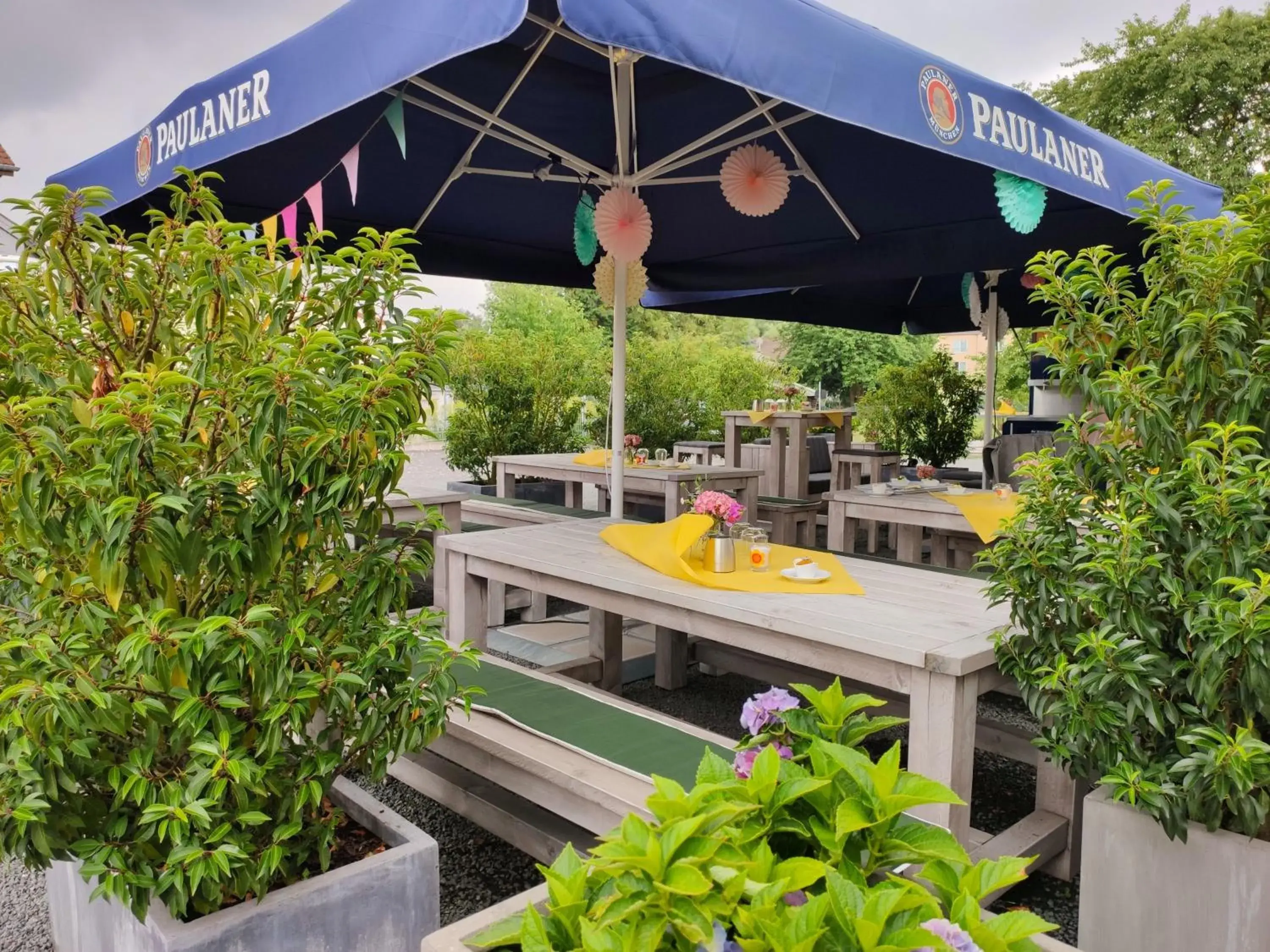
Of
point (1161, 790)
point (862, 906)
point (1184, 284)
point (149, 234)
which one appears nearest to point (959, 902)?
point (862, 906)

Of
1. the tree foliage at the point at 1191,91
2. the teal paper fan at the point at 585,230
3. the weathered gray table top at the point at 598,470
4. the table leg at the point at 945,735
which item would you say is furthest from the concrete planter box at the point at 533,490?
the tree foliage at the point at 1191,91

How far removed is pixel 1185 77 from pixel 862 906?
1921cm

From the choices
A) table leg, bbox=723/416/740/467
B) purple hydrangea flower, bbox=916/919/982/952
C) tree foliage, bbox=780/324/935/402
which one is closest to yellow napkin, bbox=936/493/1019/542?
purple hydrangea flower, bbox=916/919/982/952

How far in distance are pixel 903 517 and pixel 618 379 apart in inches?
65.9

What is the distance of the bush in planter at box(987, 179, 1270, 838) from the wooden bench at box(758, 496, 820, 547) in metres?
3.97

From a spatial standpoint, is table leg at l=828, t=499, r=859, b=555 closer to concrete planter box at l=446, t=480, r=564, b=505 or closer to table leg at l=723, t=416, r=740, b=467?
concrete planter box at l=446, t=480, r=564, b=505

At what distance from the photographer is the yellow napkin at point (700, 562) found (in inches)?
96.1

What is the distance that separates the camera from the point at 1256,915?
1471mm

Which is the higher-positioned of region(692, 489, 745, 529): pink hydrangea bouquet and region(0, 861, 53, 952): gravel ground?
region(692, 489, 745, 529): pink hydrangea bouquet

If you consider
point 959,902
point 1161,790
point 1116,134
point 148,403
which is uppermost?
point 1116,134

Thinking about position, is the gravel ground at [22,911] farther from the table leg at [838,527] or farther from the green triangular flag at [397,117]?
the table leg at [838,527]

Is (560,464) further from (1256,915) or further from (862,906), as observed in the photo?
(862,906)

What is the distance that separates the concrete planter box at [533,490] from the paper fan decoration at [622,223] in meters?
4.11

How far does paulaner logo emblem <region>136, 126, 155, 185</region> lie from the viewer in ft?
8.34
